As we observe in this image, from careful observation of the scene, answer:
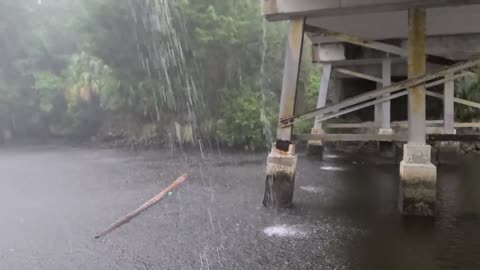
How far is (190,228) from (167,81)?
57.1ft

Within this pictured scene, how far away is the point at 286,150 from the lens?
9.66 meters

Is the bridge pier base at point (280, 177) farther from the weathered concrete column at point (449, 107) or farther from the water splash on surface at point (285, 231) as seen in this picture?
the weathered concrete column at point (449, 107)

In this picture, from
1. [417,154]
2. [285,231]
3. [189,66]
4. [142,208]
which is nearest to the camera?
[285,231]

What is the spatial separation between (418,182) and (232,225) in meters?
3.46

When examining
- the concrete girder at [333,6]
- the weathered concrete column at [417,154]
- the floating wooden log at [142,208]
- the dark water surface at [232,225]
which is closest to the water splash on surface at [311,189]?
the dark water surface at [232,225]

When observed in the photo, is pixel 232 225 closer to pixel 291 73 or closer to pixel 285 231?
pixel 285 231

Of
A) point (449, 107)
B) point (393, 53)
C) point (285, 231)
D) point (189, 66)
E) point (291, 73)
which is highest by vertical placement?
point (189, 66)

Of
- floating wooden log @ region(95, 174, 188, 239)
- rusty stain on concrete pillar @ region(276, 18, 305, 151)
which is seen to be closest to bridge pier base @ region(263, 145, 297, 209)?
rusty stain on concrete pillar @ region(276, 18, 305, 151)

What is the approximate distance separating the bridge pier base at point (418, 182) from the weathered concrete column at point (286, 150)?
2.16 m

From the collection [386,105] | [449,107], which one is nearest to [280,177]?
[449,107]

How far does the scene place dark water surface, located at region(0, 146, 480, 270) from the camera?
21.7ft

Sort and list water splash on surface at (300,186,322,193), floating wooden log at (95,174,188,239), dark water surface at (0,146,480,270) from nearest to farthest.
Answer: dark water surface at (0,146,480,270) < floating wooden log at (95,174,188,239) < water splash on surface at (300,186,322,193)

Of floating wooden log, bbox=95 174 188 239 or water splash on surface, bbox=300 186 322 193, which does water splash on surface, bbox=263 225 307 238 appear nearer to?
floating wooden log, bbox=95 174 188 239

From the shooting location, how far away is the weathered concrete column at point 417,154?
8516 millimetres
